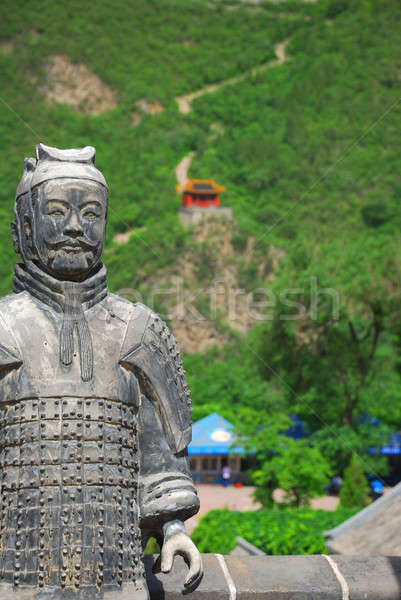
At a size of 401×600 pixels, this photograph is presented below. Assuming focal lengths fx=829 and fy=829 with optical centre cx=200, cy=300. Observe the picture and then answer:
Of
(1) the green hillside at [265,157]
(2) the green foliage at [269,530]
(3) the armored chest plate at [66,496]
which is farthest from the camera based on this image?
(1) the green hillside at [265,157]

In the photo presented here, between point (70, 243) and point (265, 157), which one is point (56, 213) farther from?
point (265, 157)

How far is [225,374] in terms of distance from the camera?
130ft

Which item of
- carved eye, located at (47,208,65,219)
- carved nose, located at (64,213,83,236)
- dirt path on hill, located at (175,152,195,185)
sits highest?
dirt path on hill, located at (175,152,195,185)

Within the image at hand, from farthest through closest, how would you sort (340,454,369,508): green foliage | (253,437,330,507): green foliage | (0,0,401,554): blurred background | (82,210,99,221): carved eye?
(0,0,401,554): blurred background → (340,454,369,508): green foliage → (253,437,330,507): green foliage → (82,210,99,221): carved eye

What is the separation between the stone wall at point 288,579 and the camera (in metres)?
4.34

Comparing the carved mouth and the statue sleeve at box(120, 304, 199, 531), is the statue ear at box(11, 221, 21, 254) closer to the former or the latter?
the carved mouth

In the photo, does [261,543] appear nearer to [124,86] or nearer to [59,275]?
[59,275]

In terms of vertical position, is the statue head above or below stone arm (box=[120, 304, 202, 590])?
above

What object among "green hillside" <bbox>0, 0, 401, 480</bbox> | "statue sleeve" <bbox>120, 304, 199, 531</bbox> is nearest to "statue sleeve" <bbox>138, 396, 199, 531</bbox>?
"statue sleeve" <bbox>120, 304, 199, 531</bbox>

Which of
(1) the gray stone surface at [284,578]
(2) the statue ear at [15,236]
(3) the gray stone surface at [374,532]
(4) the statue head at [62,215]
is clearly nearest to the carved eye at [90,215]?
(4) the statue head at [62,215]

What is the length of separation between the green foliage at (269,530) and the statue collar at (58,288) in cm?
830

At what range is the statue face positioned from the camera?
3656 millimetres

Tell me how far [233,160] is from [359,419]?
1955 inches

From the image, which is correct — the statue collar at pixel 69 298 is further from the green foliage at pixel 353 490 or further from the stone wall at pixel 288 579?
the green foliage at pixel 353 490
